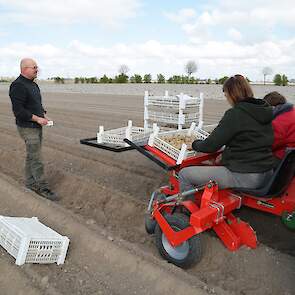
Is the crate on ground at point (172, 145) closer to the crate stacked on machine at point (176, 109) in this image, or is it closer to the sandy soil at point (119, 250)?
the sandy soil at point (119, 250)

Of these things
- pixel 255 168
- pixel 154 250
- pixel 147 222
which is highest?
pixel 255 168

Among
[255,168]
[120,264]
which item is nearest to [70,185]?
[120,264]

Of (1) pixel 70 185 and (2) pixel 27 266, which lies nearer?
(2) pixel 27 266

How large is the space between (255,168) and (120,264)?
1517 millimetres

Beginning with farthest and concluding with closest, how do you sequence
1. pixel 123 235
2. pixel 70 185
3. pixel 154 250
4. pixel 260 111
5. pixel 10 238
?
1. pixel 70 185
2. pixel 123 235
3. pixel 154 250
4. pixel 10 238
5. pixel 260 111

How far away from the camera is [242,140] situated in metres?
3.35

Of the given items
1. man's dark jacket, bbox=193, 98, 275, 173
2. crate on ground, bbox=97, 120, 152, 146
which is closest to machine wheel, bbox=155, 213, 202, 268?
man's dark jacket, bbox=193, 98, 275, 173

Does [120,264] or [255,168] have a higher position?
[255,168]

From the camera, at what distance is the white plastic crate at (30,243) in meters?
3.38

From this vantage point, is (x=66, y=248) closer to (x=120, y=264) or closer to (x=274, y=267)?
(x=120, y=264)

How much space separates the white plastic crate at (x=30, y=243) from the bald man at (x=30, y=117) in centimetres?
170

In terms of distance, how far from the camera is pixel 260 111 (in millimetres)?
3279

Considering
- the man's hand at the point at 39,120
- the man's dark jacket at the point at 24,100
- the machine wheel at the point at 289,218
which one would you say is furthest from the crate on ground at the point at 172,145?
the man's dark jacket at the point at 24,100

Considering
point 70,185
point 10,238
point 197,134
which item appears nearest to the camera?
point 10,238
